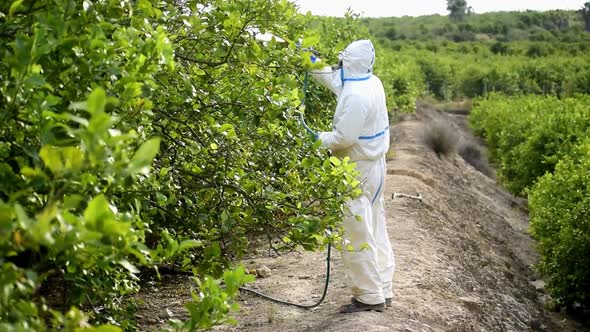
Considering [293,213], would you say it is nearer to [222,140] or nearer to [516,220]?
[222,140]

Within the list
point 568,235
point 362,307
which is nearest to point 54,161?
point 362,307

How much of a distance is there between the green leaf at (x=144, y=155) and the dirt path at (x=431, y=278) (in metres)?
4.15

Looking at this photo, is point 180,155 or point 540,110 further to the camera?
point 540,110

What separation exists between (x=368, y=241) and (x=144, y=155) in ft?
14.4

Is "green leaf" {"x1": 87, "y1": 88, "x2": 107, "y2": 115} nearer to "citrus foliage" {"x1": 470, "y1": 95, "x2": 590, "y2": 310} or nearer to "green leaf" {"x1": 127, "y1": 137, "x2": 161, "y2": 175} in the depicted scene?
"green leaf" {"x1": 127, "y1": 137, "x2": 161, "y2": 175}

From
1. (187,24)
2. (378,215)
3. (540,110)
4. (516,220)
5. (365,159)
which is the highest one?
(187,24)

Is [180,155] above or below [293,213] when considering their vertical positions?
above

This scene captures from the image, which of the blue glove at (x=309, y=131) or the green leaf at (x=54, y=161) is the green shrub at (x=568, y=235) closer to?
the blue glove at (x=309, y=131)

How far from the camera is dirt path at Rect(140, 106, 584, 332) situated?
7.08m

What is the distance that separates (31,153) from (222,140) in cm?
245

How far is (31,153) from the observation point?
3074 millimetres

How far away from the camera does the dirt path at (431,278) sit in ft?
23.2

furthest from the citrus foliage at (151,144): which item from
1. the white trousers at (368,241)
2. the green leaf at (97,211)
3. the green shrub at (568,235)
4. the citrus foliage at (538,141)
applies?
the citrus foliage at (538,141)

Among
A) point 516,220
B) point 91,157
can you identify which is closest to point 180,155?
point 91,157
